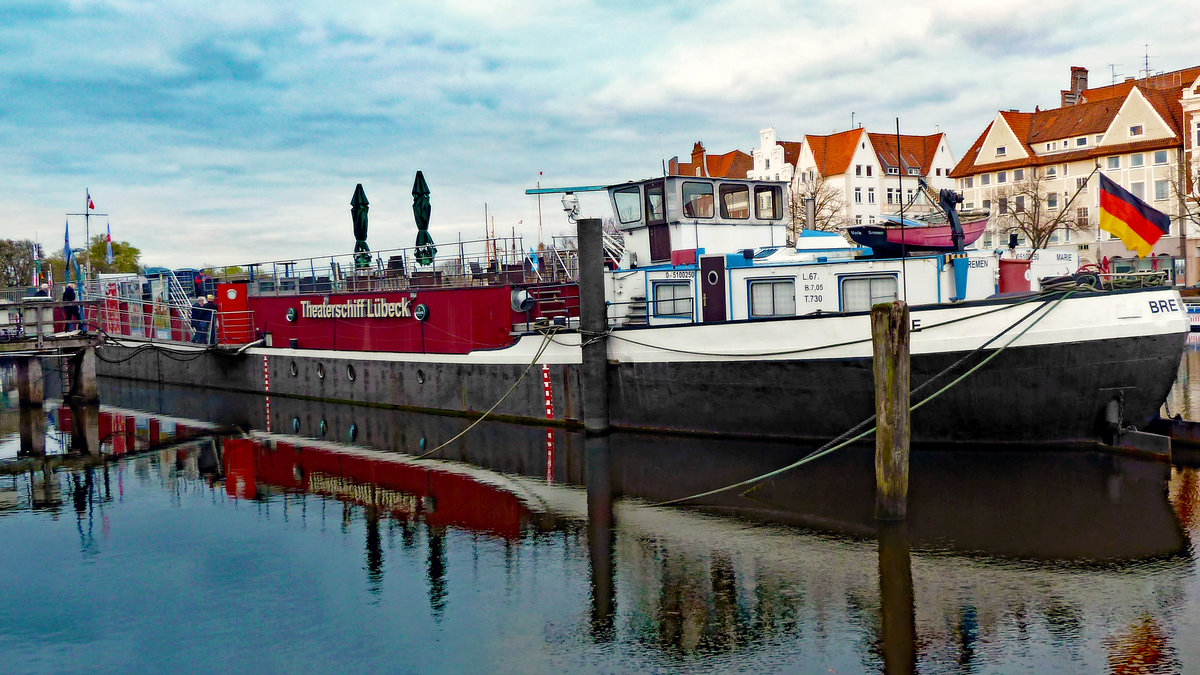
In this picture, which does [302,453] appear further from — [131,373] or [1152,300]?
[131,373]

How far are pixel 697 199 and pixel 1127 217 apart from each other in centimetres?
829

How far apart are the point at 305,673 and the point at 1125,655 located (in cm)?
716

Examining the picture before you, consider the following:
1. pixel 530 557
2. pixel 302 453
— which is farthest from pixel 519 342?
pixel 530 557

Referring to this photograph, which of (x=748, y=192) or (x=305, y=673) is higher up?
(x=748, y=192)

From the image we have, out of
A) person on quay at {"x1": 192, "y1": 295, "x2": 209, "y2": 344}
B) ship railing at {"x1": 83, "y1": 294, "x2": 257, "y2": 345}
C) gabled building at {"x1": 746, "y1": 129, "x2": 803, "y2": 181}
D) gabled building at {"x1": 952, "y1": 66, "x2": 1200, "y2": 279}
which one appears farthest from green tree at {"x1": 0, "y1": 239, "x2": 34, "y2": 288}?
gabled building at {"x1": 952, "y1": 66, "x2": 1200, "y2": 279}

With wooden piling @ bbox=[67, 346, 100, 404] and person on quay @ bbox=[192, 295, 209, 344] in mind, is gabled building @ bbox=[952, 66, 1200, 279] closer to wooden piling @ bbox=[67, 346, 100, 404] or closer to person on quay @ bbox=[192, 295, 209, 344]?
person on quay @ bbox=[192, 295, 209, 344]

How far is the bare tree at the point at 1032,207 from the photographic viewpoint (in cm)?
5706

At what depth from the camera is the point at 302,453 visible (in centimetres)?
1908

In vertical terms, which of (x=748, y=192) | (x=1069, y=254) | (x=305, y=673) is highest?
(x=748, y=192)

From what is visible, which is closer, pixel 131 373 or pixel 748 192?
pixel 748 192

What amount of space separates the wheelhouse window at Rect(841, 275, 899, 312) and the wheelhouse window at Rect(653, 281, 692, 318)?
122 inches

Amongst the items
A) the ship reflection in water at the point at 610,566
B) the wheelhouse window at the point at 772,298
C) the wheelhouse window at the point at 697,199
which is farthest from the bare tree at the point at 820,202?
the ship reflection in water at the point at 610,566

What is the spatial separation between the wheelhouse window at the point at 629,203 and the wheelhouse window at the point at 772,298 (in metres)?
4.02

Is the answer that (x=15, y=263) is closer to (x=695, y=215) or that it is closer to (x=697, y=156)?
Result: (x=697, y=156)
